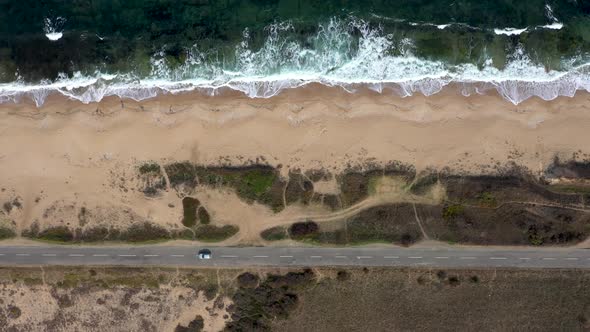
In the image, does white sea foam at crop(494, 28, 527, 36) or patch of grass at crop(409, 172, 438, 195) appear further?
white sea foam at crop(494, 28, 527, 36)

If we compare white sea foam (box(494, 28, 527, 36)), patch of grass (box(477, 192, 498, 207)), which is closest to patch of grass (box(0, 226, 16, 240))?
patch of grass (box(477, 192, 498, 207))

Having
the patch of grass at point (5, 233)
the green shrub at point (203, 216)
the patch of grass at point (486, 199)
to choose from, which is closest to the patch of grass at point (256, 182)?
the green shrub at point (203, 216)

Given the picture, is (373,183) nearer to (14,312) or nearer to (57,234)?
(57,234)

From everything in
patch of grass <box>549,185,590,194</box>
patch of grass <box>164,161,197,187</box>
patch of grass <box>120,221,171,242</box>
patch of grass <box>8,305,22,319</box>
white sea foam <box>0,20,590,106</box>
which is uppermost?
white sea foam <box>0,20,590,106</box>

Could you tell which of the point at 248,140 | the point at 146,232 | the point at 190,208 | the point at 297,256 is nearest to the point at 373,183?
the point at 297,256

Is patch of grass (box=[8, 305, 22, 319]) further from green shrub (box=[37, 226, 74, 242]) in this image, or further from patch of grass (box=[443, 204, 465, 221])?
patch of grass (box=[443, 204, 465, 221])

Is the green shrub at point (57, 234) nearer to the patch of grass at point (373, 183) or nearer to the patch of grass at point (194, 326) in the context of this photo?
the patch of grass at point (194, 326)
